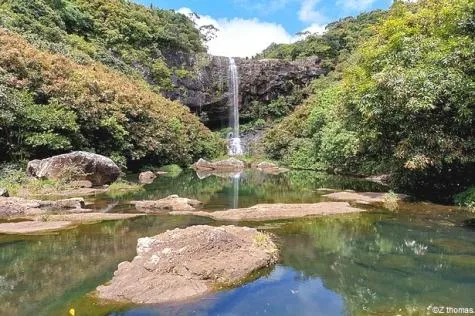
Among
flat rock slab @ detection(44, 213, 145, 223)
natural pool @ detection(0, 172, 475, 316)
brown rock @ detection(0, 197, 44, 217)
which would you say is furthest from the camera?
brown rock @ detection(0, 197, 44, 217)

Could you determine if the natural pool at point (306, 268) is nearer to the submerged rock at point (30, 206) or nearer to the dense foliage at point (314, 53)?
the submerged rock at point (30, 206)

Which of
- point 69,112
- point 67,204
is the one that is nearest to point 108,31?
point 69,112

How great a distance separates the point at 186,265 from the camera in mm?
8523

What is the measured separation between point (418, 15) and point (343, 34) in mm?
48720

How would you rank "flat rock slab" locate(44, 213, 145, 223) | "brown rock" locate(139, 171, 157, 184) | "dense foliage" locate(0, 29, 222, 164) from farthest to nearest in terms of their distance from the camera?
1. "brown rock" locate(139, 171, 157, 184)
2. "dense foliage" locate(0, 29, 222, 164)
3. "flat rock slab" locate(44, 213, 145, 223)

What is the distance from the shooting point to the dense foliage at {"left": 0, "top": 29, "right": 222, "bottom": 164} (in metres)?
25.0

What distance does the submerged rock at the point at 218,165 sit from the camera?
4541cm

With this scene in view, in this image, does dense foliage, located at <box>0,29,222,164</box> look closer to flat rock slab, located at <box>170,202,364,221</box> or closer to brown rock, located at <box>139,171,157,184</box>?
brown rock, located at <box>139,171,157,184</box>

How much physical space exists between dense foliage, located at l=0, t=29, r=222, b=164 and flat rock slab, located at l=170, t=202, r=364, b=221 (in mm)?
13607

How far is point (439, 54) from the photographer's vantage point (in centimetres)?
1680

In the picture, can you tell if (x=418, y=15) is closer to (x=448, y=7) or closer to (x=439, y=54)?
(x=448, y=7)

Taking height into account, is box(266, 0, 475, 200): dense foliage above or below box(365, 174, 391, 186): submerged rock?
above

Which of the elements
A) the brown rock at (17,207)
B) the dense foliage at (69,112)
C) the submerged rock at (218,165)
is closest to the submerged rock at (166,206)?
the brown rock at (17,207)

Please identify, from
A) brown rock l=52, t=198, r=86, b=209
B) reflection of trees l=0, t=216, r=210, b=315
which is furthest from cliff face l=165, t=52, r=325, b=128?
reflection of trees l=0, t=216, r=210, b=315
